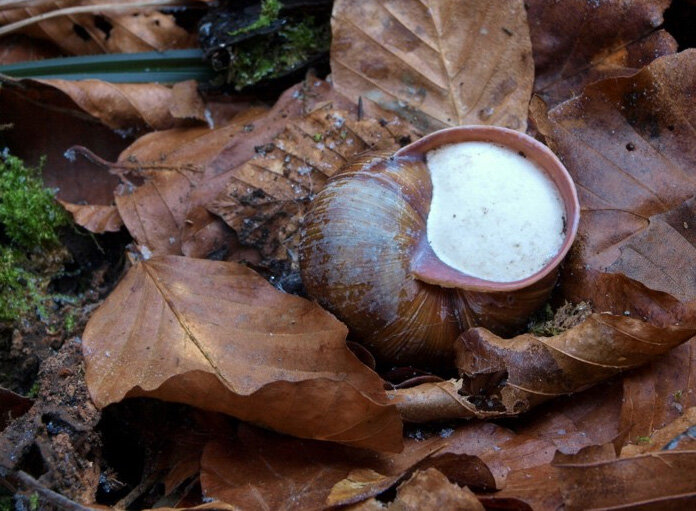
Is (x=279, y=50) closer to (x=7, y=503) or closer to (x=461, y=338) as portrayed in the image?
(x=461, y=338)

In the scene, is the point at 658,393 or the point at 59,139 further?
the point at 59,139

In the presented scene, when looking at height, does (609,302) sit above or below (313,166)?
below

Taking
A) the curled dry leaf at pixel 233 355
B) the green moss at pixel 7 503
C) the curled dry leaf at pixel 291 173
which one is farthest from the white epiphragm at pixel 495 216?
the green moss at pixel 7 503

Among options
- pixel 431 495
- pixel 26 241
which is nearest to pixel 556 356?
pixel 431 495

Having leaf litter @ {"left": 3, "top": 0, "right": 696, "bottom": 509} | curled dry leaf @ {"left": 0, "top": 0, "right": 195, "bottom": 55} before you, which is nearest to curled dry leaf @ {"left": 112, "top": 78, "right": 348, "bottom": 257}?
leaf litter @ {"left": 3, "top": 0, "right": 696, "bottom": 509}

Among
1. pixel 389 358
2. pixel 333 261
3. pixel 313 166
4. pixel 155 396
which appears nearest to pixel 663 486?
pixel 389 358

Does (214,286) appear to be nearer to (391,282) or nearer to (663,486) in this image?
(391,282)
